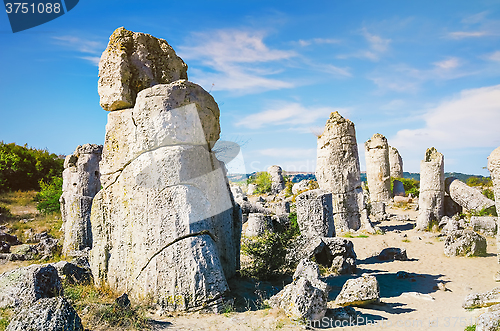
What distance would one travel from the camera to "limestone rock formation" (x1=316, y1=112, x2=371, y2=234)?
13078 mm

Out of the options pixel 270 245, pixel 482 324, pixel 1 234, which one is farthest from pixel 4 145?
pixel 482 324

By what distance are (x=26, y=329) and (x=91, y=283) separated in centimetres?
221

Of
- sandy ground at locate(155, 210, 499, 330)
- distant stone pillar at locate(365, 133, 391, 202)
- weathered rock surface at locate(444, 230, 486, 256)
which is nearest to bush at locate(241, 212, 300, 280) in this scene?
sandy ground at locate(155, 210, 499, 330)

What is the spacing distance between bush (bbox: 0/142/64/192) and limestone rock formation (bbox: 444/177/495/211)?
22.3m

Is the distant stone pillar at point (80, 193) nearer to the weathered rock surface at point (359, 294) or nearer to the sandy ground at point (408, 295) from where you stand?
the sandy ground at point (408, 295)

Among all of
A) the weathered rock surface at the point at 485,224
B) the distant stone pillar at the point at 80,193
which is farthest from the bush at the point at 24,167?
the weathered rock surface at the point at 485,224

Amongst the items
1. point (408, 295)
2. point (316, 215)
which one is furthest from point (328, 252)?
point (408, 295)

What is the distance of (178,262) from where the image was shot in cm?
506

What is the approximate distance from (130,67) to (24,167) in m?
22.1

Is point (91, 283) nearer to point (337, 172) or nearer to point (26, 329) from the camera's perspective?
point (26, 329)

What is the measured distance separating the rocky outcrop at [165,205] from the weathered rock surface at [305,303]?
924 millimetres

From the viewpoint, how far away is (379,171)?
67.6ft

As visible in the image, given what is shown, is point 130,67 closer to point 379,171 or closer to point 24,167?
point 379,171

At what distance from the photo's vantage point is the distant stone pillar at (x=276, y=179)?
2856cm
